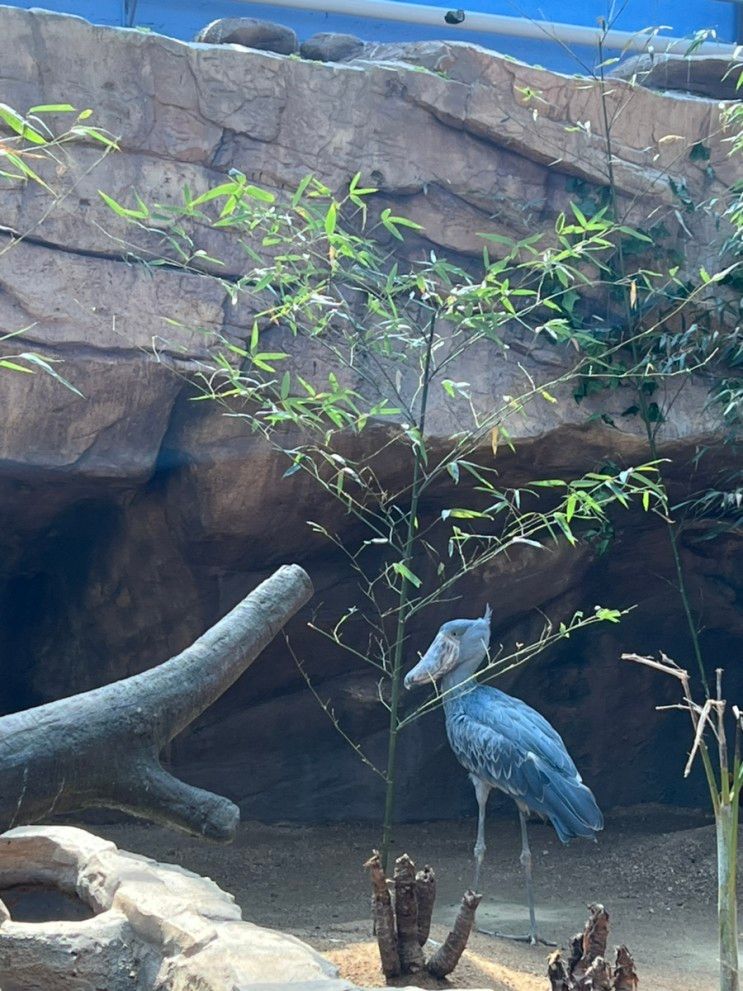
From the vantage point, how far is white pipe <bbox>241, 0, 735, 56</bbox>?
22.3ft

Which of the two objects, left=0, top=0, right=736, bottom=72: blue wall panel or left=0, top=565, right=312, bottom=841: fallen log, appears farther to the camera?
left=0, top=0, right=736, bottom=72: blue wall panel

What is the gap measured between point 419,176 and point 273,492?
1.56m

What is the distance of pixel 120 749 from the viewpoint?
1.74 metres

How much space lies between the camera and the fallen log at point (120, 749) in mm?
1642

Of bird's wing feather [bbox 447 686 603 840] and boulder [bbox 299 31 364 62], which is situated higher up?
boulder [bbox 299 31 364 62]

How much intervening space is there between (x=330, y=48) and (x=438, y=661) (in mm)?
3020

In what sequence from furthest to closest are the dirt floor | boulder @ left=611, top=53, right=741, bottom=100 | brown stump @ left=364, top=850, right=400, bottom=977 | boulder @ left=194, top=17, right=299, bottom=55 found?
boulder @ left=611, top=53, right=741, bottom=100 → boulder @ left=194, top=17, right=299, bottom=55 → the dirt floor → brown stump @ left=364, top=850, right=400, bottom=977

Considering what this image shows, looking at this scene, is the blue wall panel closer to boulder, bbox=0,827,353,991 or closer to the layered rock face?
the layered rock face

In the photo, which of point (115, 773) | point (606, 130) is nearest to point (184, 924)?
point (115, 773)

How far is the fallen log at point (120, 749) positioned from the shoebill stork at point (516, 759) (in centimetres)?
250

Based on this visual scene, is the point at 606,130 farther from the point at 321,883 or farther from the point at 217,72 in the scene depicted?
the point at 321,883

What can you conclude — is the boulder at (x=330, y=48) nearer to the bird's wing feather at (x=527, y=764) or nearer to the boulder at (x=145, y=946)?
the bird's wing feather at (x=527, y=764)

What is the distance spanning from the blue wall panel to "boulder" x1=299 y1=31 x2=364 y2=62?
983mm

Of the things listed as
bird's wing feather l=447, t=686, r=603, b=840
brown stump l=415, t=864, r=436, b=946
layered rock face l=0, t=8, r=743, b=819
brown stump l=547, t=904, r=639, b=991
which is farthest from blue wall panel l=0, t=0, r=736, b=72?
brown stump l=547, t=904, r=639, b=991
